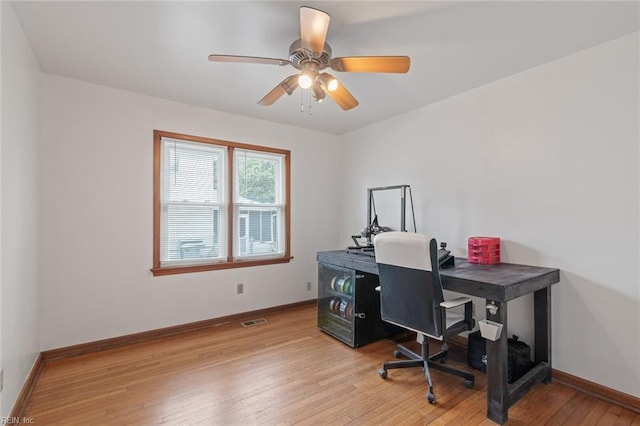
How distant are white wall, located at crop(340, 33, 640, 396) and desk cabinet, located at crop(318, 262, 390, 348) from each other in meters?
0.98

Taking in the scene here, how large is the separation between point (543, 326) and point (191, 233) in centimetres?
343

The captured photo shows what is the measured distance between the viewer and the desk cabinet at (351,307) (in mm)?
2957

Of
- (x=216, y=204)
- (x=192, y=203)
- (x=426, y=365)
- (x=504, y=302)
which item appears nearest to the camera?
(x=504, y=302)

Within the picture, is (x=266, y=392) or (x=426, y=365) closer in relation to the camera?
(x=266, y=392)

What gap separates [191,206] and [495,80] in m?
3.31

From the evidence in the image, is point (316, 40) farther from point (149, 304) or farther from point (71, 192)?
point (149, 304)

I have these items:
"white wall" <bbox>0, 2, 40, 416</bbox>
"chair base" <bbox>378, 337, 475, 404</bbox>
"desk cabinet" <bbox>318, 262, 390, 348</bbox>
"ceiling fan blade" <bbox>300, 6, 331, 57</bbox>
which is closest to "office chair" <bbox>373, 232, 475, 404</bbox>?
"chair base" <bbox>378, 337, 475, 404</bbox>

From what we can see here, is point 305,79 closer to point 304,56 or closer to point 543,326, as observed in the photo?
point 304,56

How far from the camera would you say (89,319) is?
9.36 ft

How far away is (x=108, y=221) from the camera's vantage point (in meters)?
2.96

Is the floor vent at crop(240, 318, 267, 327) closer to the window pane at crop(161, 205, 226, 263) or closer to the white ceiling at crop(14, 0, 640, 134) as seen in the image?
the window pane at crop(161, 205, 226, 263)

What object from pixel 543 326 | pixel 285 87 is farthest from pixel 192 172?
pixel 543 326

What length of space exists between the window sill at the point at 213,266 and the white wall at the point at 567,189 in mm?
2141

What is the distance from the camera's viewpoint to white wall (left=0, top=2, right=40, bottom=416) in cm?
174
